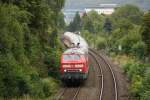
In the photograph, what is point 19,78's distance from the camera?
2377 centimetres

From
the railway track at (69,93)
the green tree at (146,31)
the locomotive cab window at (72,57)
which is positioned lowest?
the railway track at (69,93)

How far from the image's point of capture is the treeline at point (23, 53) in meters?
23.2

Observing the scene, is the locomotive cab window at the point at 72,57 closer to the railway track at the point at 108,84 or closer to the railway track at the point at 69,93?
the railway track at the point at 69,93

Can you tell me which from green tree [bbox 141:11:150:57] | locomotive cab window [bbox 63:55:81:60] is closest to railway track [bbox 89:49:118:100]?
locomotive cab window [bbox 63:55:81:60]

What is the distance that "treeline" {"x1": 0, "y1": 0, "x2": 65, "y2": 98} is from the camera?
76.0ft

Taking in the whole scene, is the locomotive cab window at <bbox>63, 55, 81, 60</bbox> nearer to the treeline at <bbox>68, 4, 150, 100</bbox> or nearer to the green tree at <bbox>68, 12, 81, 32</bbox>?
the treeline at <bbox>68, 4, 150, 100</bbox>

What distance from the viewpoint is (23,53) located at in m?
25.9

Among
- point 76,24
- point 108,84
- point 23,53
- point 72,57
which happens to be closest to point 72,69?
point 72,57

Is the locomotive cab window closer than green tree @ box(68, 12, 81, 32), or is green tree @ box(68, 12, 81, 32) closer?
the locomotive cab window

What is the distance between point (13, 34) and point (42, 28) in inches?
345

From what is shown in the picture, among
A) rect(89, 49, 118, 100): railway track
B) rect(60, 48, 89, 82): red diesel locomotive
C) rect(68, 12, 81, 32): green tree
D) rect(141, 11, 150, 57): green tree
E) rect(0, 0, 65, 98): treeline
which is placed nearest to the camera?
rect(0, 0, 65, 98): treeline

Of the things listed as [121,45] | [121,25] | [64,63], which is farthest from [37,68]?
[121,25]

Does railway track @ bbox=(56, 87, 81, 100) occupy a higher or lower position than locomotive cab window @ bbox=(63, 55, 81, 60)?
lower

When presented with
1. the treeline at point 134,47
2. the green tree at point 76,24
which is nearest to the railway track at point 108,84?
the treeline at point 134,47
